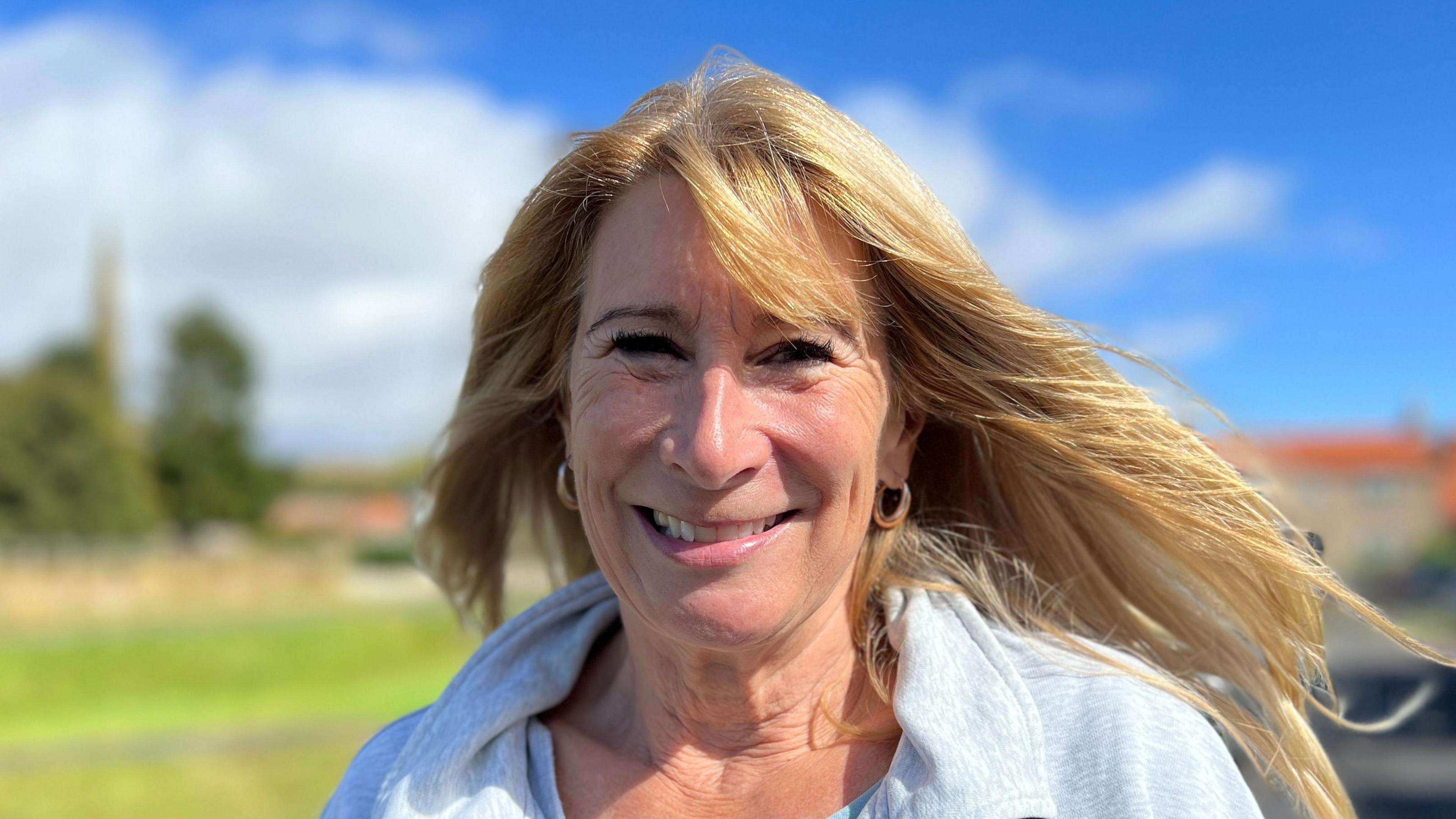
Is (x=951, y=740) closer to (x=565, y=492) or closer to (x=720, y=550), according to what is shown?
(x=720, y=550)

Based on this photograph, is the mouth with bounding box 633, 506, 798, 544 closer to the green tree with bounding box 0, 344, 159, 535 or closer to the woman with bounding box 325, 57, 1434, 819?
the woman with bounding box 325, 57, 1434, 819

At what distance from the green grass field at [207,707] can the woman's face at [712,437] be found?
3.94 m

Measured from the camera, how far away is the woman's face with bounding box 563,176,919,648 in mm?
1947

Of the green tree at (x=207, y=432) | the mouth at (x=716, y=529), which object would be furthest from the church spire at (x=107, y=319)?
the mouth at (x=716, y=529)

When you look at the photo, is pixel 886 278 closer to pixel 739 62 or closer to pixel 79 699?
pixel 739 62

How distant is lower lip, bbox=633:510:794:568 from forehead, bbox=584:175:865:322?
1.30ft

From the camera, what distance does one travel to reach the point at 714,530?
1.99 m

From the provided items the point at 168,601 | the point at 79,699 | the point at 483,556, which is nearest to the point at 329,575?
the point at 168,601

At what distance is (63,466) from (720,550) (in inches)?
1996

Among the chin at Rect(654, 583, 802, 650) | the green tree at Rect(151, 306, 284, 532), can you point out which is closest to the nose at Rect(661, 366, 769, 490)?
the chin at Rect(654, 583, 802, 650)

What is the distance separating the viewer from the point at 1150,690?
2.00 meters

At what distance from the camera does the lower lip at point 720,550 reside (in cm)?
199

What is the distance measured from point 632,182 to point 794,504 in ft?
2.20

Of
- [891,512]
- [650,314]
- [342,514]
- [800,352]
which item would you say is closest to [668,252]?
[650,314]
